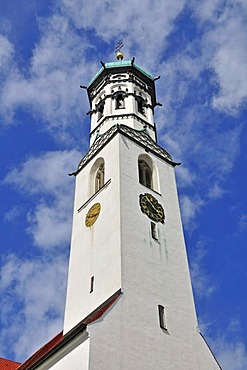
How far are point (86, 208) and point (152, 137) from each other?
697 centimetres

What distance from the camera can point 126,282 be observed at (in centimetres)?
1741

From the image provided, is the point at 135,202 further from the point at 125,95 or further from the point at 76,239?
the point at 125,95

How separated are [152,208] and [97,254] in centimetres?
337

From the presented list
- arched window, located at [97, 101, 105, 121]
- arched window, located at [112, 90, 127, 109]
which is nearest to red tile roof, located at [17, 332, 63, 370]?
arched window, located at [97, 101, 105, 121]

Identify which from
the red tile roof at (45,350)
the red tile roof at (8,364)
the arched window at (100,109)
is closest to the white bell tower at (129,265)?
the red tile roof at (45,350)

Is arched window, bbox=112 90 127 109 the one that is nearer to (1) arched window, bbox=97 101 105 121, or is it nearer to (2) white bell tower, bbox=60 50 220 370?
(1) arched window, bbox=97 101 105 121

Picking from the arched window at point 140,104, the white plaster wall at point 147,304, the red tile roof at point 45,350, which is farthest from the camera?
the arched window at point 140,104

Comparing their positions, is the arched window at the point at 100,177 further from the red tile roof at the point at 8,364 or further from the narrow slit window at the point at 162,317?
the red tile roof at the point at 8,364

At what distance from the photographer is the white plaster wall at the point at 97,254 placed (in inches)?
712

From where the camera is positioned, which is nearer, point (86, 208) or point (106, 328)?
point (106, 328)

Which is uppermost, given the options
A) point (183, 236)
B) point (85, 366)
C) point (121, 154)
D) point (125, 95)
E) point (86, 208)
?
point (125, 95)

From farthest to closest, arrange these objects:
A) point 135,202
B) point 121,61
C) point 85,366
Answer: point 121,61 → point 135,202 → point 85,366

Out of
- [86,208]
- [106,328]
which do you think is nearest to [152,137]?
[86,208]

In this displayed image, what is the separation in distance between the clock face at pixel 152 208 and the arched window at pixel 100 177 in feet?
9.29
